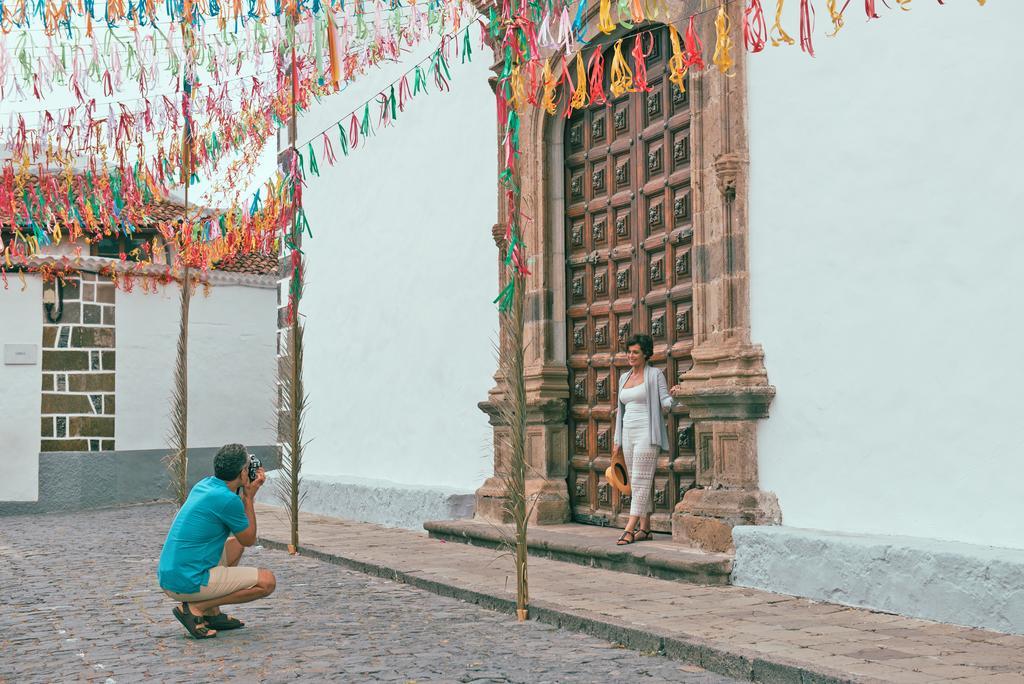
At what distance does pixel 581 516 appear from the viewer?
9.70m

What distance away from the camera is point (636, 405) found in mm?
8375

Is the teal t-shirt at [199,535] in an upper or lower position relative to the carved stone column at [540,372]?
lower

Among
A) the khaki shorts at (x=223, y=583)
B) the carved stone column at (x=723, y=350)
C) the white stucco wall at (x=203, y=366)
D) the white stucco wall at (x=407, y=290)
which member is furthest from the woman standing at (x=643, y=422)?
the white stucco wall at (x=203, y=366)

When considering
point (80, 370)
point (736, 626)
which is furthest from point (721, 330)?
point (80, 370)

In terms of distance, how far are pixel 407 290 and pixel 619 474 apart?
4.56 m

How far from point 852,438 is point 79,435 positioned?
1241 cm

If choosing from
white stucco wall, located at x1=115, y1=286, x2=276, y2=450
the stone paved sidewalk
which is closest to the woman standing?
the stone paved sidewalk

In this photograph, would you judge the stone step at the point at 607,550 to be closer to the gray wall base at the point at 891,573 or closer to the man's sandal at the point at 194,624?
the gray wall base at the point at 891,573

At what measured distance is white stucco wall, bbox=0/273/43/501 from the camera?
15.9m

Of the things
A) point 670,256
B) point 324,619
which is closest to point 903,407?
point 670,256

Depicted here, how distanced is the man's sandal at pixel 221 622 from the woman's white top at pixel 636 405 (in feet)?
10.6

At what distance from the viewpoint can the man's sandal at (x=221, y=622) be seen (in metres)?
6.20

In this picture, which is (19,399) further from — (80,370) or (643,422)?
(643,422)

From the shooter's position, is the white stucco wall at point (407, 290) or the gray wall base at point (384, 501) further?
the white stucco wall at point (407, 290)
